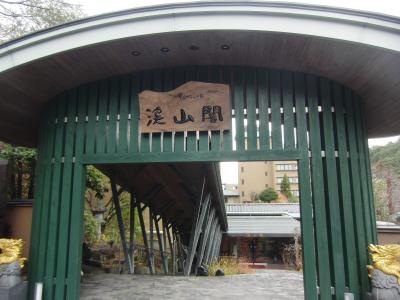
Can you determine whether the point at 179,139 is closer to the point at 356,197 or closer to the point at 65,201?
the point at 65,201

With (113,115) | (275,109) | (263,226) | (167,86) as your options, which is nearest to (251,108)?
(275,109)

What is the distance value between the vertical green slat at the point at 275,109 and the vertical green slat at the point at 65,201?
9.15ft

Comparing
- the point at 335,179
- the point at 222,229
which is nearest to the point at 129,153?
the point at 335,179

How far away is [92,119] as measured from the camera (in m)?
5.18

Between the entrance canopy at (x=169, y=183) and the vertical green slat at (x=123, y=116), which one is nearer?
the vertical green slat at (x=123, y=116)

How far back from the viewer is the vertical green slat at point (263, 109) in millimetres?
4719

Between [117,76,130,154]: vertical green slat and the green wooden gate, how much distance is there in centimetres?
1

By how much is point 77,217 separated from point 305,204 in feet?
9.90

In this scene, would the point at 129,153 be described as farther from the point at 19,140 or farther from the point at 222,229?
the point at 222,229

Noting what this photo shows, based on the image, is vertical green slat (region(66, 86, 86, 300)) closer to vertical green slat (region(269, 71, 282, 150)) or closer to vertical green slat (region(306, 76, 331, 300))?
vertical green slat (region(269, 71, 282, 150))

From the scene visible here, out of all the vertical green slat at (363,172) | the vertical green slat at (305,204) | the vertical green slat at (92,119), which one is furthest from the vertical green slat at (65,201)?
the vertical green slat at (363,172)

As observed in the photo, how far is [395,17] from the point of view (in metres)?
3.65

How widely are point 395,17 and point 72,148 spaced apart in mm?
4262

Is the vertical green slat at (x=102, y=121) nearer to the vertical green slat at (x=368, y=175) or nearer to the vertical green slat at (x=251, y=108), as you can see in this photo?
the vertical green slat at (x=251, y=108)
